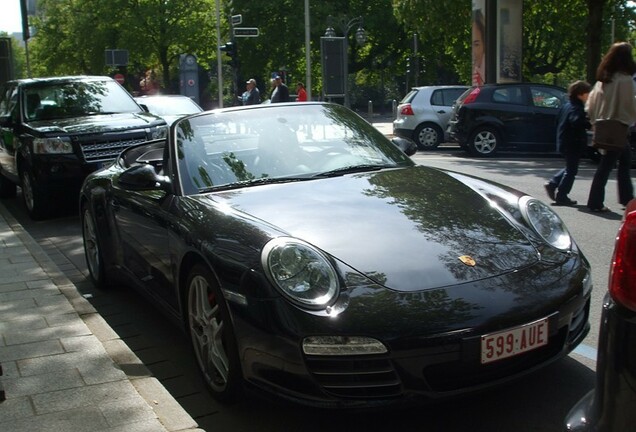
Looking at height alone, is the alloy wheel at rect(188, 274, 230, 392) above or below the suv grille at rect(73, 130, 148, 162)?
below

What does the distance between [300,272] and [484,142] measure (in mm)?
13978

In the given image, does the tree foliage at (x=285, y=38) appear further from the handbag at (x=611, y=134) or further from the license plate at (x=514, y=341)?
the license plate at (x=514, y=341)

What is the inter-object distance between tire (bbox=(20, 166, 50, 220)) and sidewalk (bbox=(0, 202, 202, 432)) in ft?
13.4

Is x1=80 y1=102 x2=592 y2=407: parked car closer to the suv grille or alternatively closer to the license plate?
the license plate

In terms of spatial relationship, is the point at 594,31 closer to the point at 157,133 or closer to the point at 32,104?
the point at 157,133

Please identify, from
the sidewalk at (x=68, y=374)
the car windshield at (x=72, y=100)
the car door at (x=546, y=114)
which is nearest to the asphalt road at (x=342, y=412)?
the sidewalk at (x=68, y=374)

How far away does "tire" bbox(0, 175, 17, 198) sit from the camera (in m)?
12.0

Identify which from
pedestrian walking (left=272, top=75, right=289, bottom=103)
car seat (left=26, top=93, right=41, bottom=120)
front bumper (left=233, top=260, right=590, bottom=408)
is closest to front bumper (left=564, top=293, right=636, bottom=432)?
front bumper (left=233, top=260, right=590, bottom=408)

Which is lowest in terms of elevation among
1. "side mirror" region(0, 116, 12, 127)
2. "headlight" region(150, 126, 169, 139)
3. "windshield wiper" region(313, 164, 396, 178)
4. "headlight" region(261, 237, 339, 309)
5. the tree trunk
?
"headlight" region(261, 237, 339, 309)

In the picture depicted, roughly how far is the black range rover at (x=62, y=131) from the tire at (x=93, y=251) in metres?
2.54

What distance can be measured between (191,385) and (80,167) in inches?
234

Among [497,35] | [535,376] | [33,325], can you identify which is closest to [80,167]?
[33,325]

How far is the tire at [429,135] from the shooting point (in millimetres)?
19125

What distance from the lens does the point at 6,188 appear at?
1215cm
